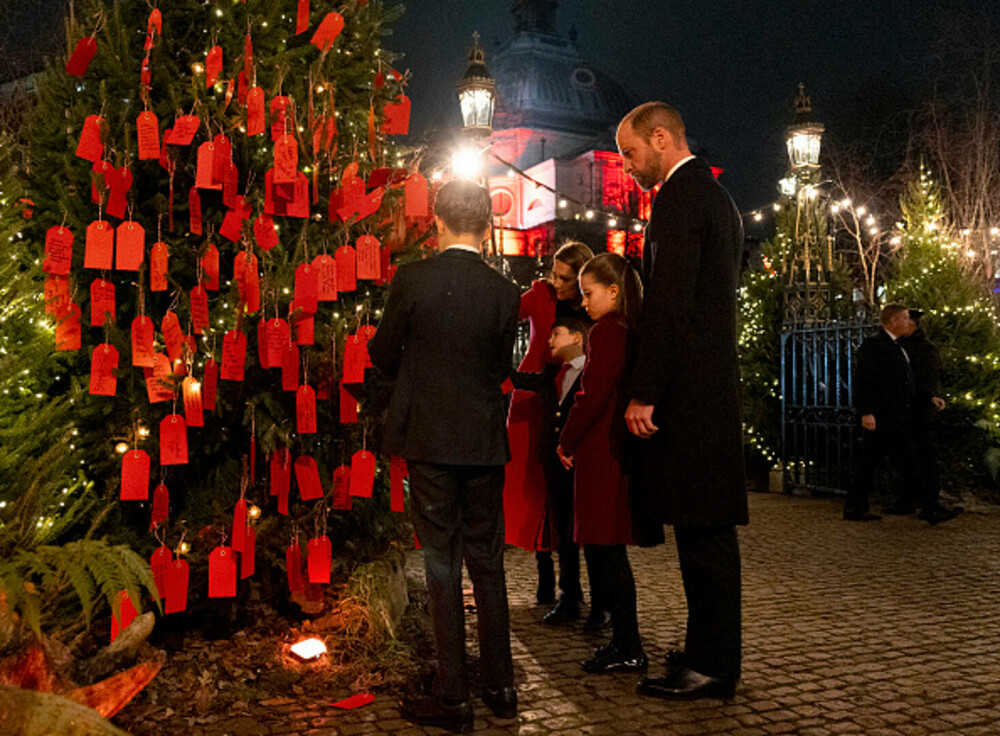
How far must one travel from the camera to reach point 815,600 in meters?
5.47

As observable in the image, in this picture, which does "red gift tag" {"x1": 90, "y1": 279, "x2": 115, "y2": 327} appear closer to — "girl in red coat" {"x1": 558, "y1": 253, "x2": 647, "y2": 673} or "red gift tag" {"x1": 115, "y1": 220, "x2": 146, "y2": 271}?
"red gift tag" {"x1": 115, "y1": 220, "x2": 146, "y2": 271}

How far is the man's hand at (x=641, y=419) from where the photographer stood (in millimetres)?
3627

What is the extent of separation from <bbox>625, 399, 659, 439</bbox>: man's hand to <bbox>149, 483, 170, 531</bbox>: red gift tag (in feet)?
6.41

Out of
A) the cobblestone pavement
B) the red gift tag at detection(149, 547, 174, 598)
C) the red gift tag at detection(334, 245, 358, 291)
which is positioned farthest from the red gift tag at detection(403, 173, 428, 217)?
the cobblestone pavement

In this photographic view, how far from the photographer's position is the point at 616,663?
160 inches

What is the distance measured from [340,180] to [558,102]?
57.9 meters

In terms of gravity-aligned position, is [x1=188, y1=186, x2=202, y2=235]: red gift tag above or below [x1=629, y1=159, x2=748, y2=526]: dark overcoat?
above

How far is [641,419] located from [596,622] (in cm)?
160

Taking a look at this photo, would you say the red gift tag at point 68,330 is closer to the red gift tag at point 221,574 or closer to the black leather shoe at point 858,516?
the red gift tag at point 221,574

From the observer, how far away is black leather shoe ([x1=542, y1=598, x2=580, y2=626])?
4.93 meters

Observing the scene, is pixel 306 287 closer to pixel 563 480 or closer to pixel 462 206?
pixel 462 206

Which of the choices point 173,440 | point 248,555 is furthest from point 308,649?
point 173,440

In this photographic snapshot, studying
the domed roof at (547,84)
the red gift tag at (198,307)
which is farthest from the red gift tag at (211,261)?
the domed roof at (547,84)

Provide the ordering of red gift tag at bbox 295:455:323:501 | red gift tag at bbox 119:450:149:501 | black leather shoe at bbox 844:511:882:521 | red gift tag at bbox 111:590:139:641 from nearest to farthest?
red gift tag at bbox 111:590:139:641
red gift tag at bbox 119:450:149:501
red gift tag at bbox 295:455:323:501
black leather shoe at bbox 844:511:882:521
